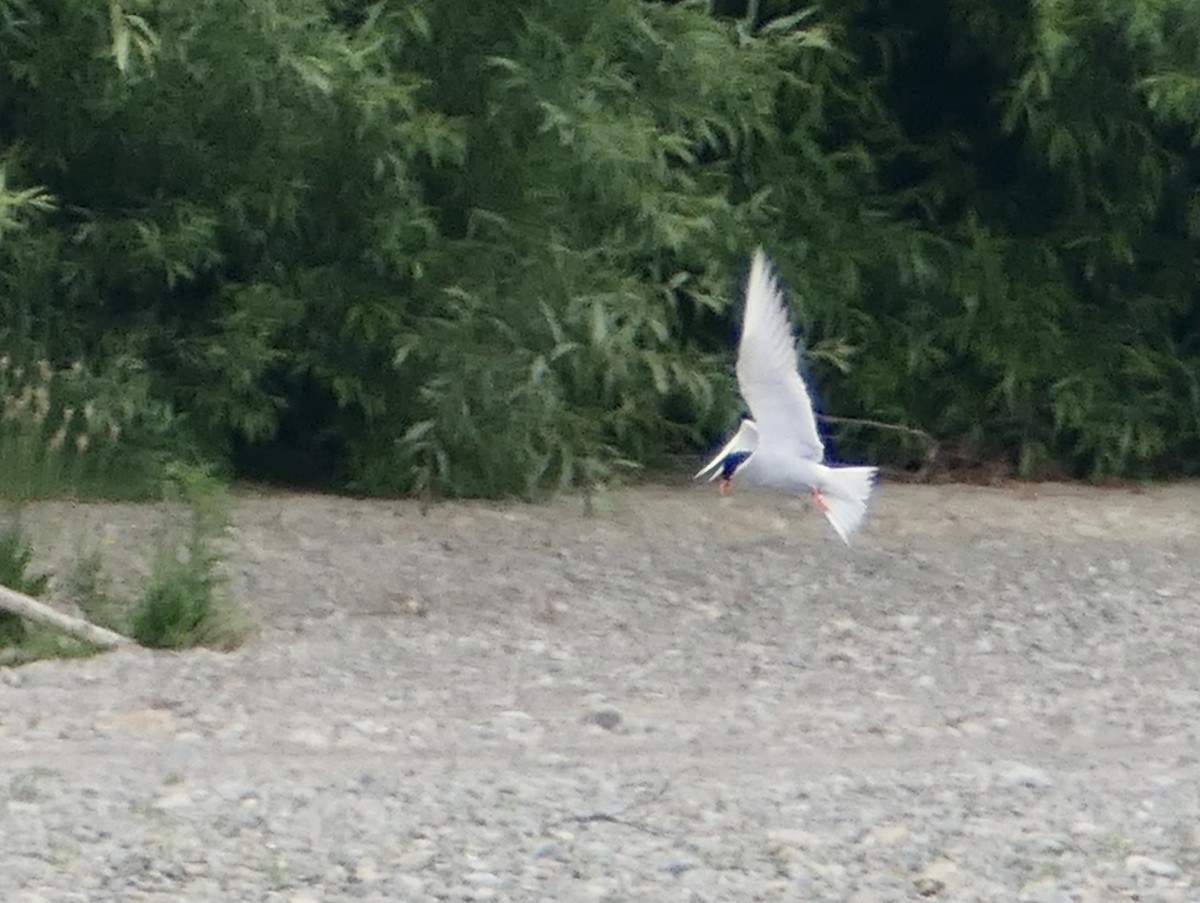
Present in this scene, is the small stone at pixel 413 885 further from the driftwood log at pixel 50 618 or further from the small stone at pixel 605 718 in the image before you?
the driftwood log at pixel 50 618

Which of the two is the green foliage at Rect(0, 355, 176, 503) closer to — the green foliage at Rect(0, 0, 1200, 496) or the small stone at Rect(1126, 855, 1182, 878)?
the green foliage at Rect(0, 0, 1200, 496)

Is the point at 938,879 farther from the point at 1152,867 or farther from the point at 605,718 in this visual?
the point at 605,718

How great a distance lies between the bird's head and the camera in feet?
26.2

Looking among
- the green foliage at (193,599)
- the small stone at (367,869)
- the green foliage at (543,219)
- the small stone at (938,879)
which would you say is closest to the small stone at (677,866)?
the small stone at (938,879)

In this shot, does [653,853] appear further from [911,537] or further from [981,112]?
[981,112]

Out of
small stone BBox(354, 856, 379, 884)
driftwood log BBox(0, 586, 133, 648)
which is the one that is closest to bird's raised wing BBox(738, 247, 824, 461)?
driftwood log BBox(0, 586, 133, 648)

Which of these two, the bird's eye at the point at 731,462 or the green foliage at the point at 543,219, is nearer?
the bird's eye at the point at 731,462

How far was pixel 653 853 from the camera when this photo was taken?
5230 millimetres

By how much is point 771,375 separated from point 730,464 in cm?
83

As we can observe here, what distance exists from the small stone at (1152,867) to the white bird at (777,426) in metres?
2.65

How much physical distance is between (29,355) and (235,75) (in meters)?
1.67

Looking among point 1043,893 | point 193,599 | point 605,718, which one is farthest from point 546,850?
point 193,599

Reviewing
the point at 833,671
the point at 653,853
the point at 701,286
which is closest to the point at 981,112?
the point at 701,286

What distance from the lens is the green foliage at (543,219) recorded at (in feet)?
30.2
